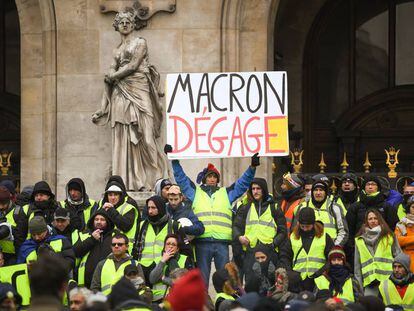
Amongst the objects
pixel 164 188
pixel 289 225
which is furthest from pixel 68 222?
pixel 289 225

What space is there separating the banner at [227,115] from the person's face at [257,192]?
0.39 meters

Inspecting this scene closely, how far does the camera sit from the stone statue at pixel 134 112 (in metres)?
22.9

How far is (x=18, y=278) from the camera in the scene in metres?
19.2

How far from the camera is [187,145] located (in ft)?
66.1

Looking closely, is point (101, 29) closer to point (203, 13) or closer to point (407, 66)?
point (203, 13)

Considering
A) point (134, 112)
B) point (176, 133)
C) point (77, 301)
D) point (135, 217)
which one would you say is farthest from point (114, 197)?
point (77, 301)

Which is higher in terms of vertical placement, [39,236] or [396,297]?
[39,236]

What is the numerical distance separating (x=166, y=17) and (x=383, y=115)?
475 centimetres

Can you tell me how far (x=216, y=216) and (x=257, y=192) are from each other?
53 centimetres

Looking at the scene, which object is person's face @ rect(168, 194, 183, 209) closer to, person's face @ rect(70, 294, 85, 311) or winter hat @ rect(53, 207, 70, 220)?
winter hat @ rect(53, 207, 70, 220)

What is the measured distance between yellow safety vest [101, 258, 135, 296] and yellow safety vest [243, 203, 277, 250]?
5.18 feet

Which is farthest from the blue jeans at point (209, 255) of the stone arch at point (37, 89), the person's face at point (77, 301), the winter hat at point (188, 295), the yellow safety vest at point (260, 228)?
the winter hat at point (188, 295)

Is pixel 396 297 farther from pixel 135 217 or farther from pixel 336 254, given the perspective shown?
pixel 135 217

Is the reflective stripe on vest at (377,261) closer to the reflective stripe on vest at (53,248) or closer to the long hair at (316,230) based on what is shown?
the long hair at (316,230)
